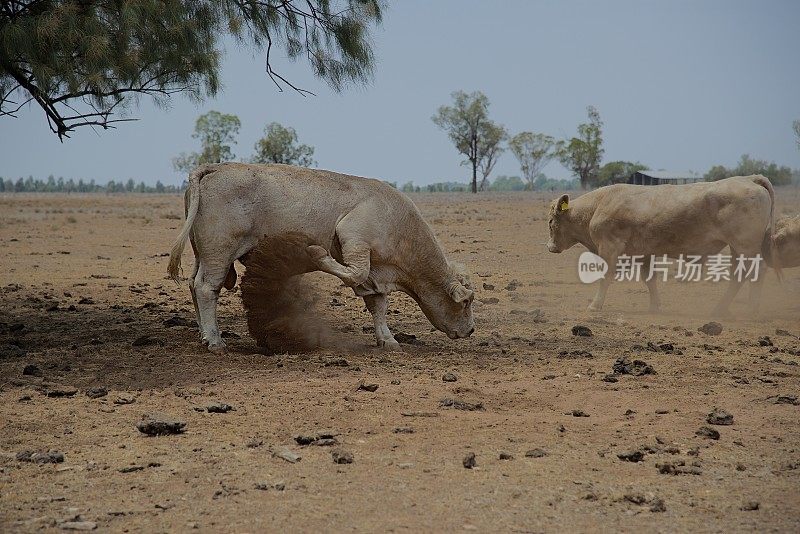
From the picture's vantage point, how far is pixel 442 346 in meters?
9.80

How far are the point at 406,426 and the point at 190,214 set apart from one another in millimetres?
3528

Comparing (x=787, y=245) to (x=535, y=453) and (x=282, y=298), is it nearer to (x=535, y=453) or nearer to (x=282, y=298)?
(x=282, y=298)

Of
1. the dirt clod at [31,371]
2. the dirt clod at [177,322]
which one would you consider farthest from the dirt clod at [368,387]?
the dirt clod at [177,322]

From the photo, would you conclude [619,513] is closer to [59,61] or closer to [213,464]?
[213,464]

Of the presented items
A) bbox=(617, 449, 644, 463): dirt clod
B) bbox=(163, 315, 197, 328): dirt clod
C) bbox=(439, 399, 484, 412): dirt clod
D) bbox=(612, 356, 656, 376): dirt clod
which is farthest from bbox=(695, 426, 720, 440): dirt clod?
bbox=(163, 315, 197, 328): dirt clod

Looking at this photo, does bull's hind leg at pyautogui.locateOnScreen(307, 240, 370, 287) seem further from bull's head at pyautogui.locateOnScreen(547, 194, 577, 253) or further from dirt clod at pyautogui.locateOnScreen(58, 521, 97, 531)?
bull's head at pyautogui.locateOnScreen(547, 194, 577, 253)

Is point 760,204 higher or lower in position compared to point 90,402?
higher

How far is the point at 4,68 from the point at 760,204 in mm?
9153

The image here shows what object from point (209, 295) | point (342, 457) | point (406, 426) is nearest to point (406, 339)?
point (209, 295)

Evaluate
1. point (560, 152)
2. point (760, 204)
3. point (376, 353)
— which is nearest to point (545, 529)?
point (376, 353)

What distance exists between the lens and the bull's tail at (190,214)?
8.77 meters

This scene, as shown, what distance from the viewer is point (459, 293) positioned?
9.62 meters

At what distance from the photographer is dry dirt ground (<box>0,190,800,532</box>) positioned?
481 centimetres

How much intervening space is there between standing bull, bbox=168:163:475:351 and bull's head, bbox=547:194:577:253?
4.67 m
